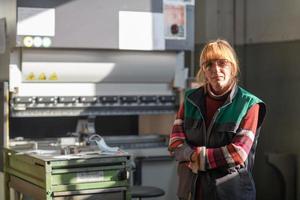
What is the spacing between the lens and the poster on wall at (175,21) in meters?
3.37

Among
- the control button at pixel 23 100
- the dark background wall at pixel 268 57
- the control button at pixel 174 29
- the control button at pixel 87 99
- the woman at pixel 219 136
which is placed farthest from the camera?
the dark background wall at pixel 268 57

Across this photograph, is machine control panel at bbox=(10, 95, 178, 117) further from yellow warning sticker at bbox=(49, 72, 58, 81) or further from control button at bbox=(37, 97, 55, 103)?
yellow warning sticker at bbox=(49, 72, 58, 81)

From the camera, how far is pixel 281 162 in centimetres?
361

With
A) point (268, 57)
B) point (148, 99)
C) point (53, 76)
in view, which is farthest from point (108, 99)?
point (268, 57)

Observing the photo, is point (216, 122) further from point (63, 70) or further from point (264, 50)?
point (264, 50)

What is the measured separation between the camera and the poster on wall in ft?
11.1

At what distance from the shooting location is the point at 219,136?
194 cm

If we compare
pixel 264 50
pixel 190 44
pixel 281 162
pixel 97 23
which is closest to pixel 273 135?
pixel 281 162

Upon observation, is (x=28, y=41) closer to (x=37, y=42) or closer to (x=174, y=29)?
(x=37, y=42)

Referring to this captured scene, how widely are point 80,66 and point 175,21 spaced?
677mm

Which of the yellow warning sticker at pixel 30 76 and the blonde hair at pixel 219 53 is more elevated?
the blonde hair at pixel 219 53

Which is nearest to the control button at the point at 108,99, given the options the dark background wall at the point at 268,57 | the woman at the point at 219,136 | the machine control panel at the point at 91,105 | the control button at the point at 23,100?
the machine control panel at the point at 91,105

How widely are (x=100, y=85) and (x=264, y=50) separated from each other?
127 centimetres

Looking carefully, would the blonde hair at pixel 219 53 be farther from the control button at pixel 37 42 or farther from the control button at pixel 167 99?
the control button at pixel 167 99
